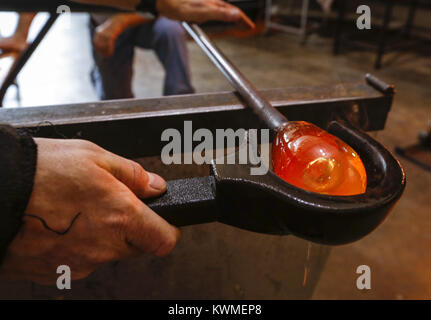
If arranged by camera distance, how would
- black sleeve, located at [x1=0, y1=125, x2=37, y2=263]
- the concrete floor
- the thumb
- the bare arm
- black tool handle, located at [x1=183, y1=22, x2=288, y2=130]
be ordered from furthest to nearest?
the concrete floor < the bare arm < black tool handle, located at [x1=183, y1=22, x2=288, y2=130] < the thumb < black sleeve, located at [x1=0, y1=125, x2=37, y2=263]

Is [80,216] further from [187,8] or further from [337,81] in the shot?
[337,81]

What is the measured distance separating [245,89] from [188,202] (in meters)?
0.33

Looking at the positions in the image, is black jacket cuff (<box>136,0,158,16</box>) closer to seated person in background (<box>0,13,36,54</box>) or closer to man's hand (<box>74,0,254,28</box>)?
man's hand (<box>74,0,254,28</box>)

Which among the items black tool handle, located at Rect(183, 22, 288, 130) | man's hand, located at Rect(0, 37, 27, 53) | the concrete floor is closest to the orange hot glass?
black tool handle, located at Rect(183, 22, 288, 130)

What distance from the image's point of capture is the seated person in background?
244 cm

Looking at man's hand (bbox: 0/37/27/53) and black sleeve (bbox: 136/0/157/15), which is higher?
black sleeve (bbox: 136/0/157/15)

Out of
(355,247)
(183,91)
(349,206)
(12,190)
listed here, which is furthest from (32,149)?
(183,91)

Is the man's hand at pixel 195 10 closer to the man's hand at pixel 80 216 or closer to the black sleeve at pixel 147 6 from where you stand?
the black sleeve at pixel 147 6

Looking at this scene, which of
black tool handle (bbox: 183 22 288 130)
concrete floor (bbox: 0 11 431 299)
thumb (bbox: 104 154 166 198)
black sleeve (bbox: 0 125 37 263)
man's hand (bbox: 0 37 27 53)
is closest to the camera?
black sleeve (bbox: 0 125 37 263)

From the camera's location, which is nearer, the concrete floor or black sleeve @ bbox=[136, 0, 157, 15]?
black sleeve @ bbox=[136, 0, 157, 15]

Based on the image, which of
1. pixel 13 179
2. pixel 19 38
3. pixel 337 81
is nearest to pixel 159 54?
pixel 19 38

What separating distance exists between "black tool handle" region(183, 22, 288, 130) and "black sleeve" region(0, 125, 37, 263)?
1.28ft

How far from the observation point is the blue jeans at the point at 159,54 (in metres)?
2.52

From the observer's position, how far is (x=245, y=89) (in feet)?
2.58
